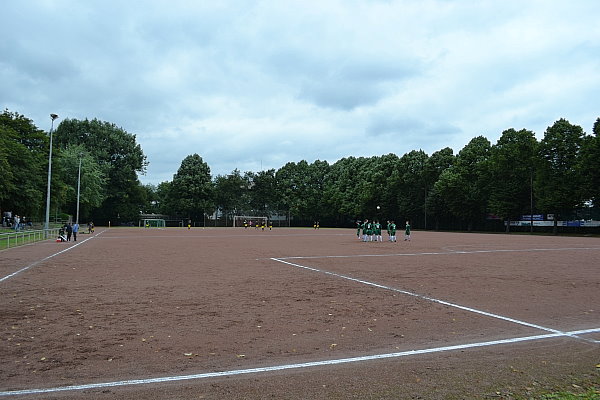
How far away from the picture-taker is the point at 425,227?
84062mm

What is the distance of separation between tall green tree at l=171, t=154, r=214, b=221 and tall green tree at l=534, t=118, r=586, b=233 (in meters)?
67.3

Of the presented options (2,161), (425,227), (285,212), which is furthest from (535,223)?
(2,161)

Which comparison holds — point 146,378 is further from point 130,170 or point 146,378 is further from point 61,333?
point 130,170

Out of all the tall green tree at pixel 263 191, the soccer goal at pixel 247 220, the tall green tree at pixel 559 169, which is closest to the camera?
the tall green tree at pixel 559 169

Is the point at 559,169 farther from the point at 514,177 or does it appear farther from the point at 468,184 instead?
the point at 468,184

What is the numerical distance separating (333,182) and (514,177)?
48412 millimetres

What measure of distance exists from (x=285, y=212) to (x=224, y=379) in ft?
347

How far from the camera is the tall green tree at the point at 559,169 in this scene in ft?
184

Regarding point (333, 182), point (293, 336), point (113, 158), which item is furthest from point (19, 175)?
point (333, 182)

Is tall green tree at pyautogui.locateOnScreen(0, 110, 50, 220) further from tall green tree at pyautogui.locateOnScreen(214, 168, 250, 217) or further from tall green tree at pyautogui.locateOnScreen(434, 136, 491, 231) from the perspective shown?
tall green tree at pyautogui.locateOnScreen(434, 136, 491, 231)

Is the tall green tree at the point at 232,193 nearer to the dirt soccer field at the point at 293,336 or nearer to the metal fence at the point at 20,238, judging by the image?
the metal fence at the point at 20,238

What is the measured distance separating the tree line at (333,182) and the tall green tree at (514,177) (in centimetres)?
15

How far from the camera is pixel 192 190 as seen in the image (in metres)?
99.8

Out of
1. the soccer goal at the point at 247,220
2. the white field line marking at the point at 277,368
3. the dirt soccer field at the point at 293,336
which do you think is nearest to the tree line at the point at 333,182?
the soccer goal at the point at 247,220
